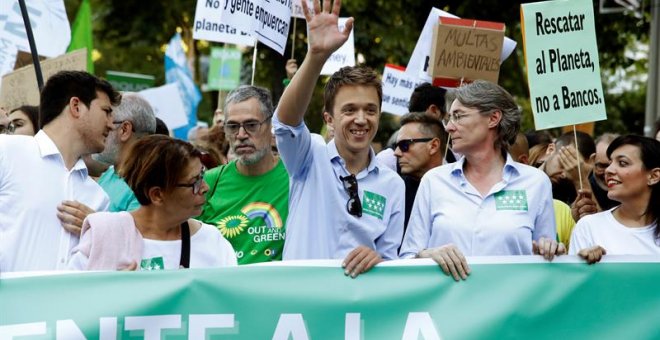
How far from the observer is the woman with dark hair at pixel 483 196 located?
508 cm

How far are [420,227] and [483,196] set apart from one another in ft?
1.01

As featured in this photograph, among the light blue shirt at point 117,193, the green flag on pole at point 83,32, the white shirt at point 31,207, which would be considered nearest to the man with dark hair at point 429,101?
the light blue shirt at point 117,193

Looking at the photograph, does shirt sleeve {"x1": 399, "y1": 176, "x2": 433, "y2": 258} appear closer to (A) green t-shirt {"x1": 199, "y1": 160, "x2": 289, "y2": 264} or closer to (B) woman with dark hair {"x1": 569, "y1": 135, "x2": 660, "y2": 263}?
(B) woman with dark hair {"x1": 569, "y1": 135, "x2": 660, "y2": 263}

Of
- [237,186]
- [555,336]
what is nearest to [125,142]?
[237,186]

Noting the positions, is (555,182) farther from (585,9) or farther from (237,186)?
(237,186)

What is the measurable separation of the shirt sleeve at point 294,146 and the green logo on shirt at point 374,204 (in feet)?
1.06

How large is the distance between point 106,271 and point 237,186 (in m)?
1.56

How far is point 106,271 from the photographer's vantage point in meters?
4.59

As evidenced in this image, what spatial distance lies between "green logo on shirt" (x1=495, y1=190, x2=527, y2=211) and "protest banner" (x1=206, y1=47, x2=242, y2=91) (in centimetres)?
1007

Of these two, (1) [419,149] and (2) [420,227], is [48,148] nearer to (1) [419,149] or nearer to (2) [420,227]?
(2) [420,227]

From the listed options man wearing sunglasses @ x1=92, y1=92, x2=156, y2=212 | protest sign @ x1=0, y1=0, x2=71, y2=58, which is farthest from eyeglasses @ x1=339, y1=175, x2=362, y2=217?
protest sign @ x1=0, y1=0, x2=71, y2=58

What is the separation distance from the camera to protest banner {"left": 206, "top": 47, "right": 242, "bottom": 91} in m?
15.4

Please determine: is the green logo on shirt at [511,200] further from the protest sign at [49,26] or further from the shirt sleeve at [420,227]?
the protest sign at [49,26]

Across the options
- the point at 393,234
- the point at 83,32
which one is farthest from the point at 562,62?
the point at 83,32
